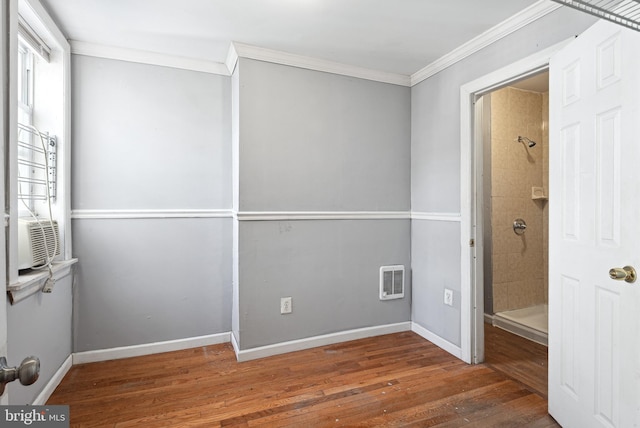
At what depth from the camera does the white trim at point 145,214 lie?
2385 mm

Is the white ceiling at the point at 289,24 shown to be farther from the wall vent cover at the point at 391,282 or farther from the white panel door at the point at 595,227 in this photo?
the wall vent cover at the point at 391,282

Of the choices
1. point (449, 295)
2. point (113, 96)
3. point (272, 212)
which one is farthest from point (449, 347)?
point (113, 96)

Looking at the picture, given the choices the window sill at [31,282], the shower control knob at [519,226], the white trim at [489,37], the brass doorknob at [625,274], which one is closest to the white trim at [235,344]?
the window sill at [31,282]

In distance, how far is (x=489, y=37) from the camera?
224 centimetres

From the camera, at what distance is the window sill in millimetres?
1567

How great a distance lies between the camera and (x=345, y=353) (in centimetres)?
257

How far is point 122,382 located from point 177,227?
3.60 feet

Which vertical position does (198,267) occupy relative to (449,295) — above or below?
above

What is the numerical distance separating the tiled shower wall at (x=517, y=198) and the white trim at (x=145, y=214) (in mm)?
2652

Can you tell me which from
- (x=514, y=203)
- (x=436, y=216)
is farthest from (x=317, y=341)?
(x=514, y=203)

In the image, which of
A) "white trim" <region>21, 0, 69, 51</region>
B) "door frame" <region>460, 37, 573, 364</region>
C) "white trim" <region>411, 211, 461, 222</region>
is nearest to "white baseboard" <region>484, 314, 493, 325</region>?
"door frame" <region>460, 37, 573, 364</region>

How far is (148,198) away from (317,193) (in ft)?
4.26

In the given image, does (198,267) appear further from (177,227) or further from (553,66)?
(553,66)

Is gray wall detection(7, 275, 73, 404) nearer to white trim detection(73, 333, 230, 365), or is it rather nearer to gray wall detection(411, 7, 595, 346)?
white trim detection(73, 333, 230, 365)
